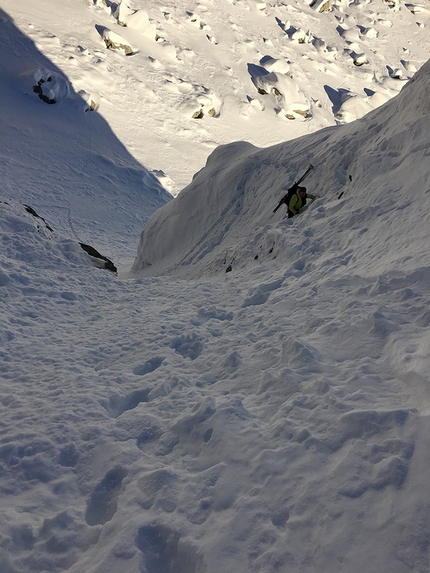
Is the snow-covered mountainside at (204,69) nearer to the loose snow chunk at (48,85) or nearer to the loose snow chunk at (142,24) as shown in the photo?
the loose snow chunk at (142,24)

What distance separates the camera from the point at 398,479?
3.13m

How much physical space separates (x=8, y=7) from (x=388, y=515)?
135ft

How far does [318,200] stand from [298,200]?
441mm

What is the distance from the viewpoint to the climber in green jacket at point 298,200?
1090 cm

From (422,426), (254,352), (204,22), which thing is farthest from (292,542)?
(204,22)

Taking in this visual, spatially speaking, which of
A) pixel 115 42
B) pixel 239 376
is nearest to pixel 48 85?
pixel 115 42

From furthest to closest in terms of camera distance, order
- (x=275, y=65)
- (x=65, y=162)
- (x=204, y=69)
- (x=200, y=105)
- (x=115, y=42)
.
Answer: (x=275, y=65) < (x=204, y=69) < (x=115, y=42) < (x=200, y=105) < (x=65, y=162)

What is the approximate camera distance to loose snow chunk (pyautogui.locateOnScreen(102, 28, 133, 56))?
34.9 metres

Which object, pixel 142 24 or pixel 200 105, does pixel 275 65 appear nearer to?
pixel 200 105

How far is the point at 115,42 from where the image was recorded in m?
35.1

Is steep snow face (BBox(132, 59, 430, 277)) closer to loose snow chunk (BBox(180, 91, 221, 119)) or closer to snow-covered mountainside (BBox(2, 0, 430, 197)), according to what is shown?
snow-covered mountainside (BBox(2, 0, 430, 197))

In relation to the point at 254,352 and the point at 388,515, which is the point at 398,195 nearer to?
the point at 254,352

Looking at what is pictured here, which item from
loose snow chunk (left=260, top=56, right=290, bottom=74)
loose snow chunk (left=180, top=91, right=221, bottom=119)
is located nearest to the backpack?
loose snow chunk (left=180, top=91, right=221, bottom=119)

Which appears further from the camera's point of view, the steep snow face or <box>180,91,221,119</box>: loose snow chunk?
<box>180,91,221,119</box>: loose snow chunk
